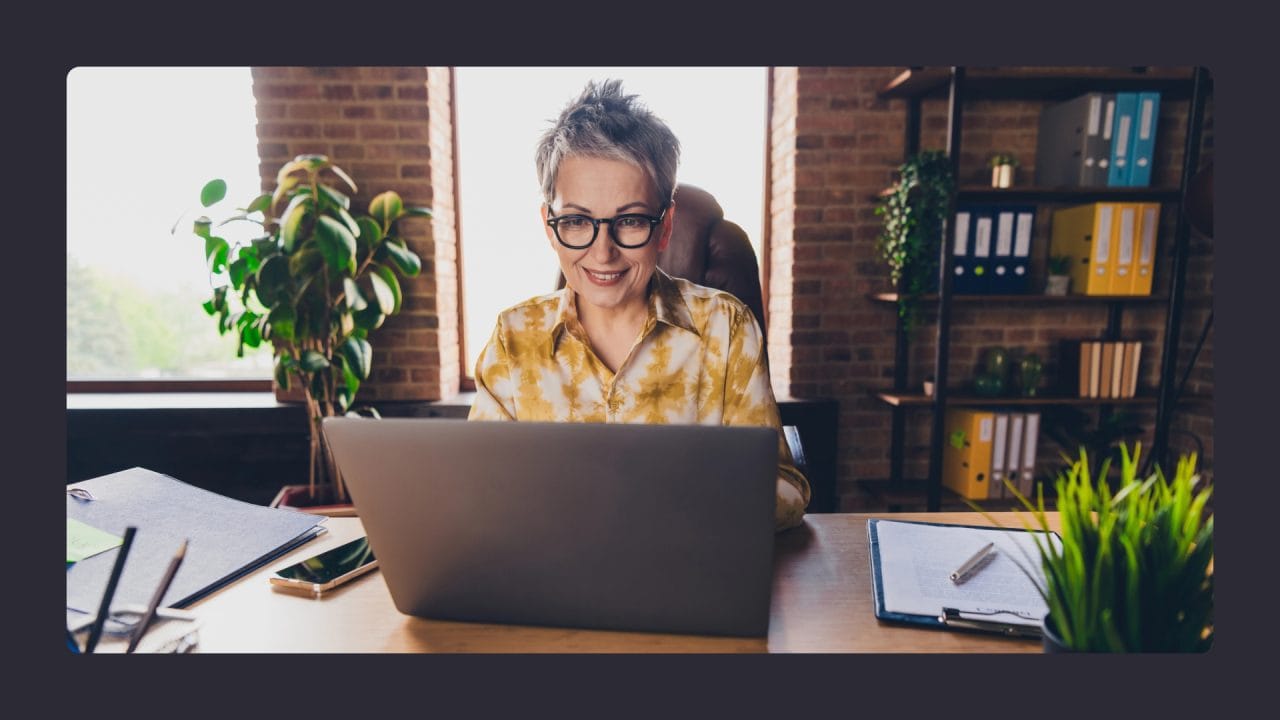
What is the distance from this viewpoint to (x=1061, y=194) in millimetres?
2619

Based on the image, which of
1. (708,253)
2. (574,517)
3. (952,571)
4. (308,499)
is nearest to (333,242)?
(308,499)

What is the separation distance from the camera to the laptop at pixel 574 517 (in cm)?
61

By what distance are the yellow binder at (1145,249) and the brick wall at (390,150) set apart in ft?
9.29

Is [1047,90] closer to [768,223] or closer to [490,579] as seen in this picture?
[768,223]

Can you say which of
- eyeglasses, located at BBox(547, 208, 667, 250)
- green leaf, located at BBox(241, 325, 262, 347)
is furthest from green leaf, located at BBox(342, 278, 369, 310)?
eyeglasses, located at BBox(547, 208, 667, 250)

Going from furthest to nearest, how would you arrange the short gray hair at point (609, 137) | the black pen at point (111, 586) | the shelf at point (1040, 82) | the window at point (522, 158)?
the window at point (522, 158), the shelf at point (1040, 82), the short gray hair at point (609, 137), the black pen at point (111, 586)

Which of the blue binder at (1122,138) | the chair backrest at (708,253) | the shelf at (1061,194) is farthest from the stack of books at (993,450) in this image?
the chair backrest at (708,253)

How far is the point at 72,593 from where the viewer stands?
2.56 ft

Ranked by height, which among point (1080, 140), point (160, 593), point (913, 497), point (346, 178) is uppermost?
point (1080, 140)

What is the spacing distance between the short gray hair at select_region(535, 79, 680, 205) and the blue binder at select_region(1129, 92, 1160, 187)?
2287 mm

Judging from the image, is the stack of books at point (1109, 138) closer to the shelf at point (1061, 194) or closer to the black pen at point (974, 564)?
the shelf at point (1061, 194)

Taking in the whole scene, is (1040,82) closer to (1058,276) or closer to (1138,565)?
(1058,276)

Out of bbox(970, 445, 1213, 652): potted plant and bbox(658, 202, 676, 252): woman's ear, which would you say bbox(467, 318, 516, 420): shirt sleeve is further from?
bbox(970, 445, 1213, 652): potted plant

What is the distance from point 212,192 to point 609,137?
5.47 feet
